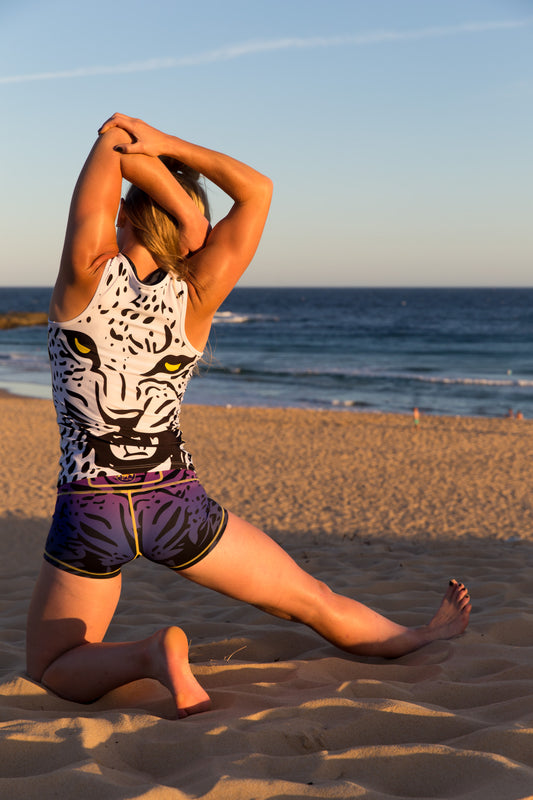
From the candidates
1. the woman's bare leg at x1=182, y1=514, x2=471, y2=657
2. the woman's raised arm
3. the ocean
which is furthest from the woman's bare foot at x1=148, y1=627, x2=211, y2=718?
the ocean

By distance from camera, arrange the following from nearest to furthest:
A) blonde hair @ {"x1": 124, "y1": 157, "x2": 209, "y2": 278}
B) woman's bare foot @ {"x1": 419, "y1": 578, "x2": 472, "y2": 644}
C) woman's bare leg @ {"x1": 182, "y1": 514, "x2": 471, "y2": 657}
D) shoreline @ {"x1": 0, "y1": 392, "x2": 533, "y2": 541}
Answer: blonde hair @ {"x1": 124, "y1": 157, "x2": 209, "y2": 278}
woman's bare leg @ {"x1": 182, "y1": 514, "x2": 471, "y2": 657}
woman's bare foot @ {"x1": 419, "y1": 578, "x2": 472, "y2": 644}
shoreline @ {"x1": 0, "y1": 392, "x2": 533, "y2": 541}

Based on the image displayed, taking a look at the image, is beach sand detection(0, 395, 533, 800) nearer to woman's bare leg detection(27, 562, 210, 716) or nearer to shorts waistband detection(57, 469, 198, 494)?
woman's bare leg detection(27, 562, 210, 716)

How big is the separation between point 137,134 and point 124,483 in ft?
3.74

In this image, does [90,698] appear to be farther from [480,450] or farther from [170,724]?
[480,450]

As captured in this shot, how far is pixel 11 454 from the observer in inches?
430

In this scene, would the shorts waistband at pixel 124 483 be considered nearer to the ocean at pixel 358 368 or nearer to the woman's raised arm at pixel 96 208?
the woman's raised arm at pixel 96 208

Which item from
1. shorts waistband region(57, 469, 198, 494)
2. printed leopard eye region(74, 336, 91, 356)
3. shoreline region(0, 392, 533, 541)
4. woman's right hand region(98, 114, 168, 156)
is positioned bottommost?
shoreline region(0, 392, 533, 541)

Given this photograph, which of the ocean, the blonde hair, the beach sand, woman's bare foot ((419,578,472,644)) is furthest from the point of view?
the ocean

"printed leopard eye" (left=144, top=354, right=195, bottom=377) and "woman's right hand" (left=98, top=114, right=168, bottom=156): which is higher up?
"woman's right hand" (left=98, top=114, right=168, bottom=156)

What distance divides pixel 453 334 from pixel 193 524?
148 feet

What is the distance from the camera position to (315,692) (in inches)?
103

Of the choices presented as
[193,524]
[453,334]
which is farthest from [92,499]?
[453,334]

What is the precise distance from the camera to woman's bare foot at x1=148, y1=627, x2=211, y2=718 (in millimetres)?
2346

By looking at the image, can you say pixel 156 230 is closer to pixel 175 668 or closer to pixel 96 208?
pixel 96 208
